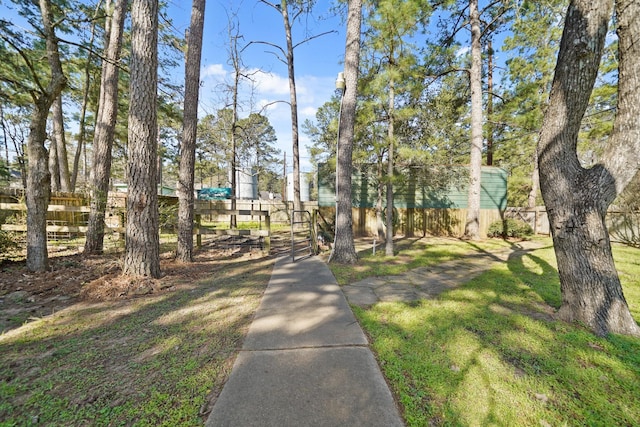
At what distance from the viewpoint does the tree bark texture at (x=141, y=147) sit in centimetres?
397

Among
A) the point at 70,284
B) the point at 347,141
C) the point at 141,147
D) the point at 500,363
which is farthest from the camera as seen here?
the point at 347,141

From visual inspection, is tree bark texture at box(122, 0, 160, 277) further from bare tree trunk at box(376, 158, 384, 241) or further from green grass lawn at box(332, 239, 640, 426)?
bare tree trunk at box(376, 158, 384, 241)

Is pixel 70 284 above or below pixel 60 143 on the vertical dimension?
below

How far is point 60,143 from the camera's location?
971cm

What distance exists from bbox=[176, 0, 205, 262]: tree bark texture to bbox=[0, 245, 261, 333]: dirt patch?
574mm

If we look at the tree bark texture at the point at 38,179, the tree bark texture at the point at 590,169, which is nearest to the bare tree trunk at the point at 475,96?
the tree bark texture at the point at 590,169

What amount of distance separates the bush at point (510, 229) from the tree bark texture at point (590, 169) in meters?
8.52

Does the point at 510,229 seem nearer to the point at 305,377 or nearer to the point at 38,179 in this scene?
the point at 305,377

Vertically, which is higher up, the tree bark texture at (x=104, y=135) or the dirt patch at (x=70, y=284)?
the tree bark texture at (x=104, y=135)

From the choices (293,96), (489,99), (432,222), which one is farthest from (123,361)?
(489,99)

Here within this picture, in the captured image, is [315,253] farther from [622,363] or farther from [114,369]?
[622,363]

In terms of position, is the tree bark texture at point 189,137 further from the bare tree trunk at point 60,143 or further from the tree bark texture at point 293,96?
the bare tree trunk at point 60,143

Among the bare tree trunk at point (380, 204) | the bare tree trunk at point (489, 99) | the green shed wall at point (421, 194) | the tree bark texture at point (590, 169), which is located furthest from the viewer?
the green shed wall at point (421, 194)

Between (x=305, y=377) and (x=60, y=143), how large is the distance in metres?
13.7
